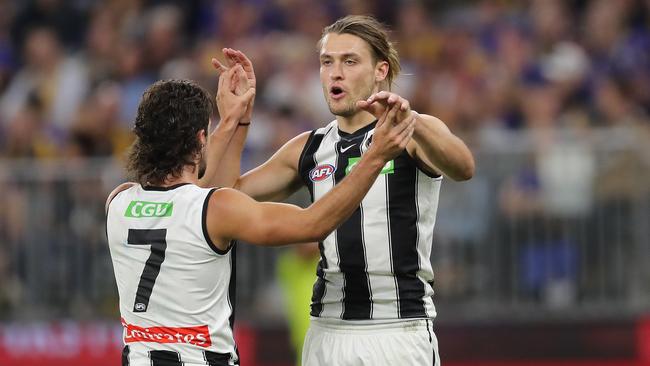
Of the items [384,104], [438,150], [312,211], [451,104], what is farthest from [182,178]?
[451,104]

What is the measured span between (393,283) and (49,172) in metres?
6.16

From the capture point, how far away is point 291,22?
43.2ft

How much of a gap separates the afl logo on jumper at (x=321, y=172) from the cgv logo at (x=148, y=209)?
100 cm

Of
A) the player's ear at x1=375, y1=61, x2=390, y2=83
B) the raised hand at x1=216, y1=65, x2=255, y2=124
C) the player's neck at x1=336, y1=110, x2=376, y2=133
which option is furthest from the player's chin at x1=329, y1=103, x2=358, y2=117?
the raised hand at x1=216, y1=65, x2=255, y2=124

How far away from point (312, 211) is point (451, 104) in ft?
21.4

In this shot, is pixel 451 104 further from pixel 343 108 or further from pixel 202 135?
pixel 202 135

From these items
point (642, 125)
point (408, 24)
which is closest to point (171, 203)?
point (642, 125)

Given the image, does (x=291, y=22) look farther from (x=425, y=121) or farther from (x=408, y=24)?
(x=425, y=121)

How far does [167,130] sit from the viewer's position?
5.34 metres

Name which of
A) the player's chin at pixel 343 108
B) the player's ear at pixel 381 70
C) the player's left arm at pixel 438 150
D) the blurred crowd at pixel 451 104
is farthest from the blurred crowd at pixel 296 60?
the player's left arm at pixel 438 150

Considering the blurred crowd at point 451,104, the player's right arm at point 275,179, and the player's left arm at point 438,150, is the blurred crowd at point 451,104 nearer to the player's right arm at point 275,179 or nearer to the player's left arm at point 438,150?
the player's right arm at point 275,179

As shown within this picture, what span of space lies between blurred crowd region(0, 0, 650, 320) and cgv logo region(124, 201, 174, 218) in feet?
17.7

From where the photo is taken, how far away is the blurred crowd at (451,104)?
1053 cm

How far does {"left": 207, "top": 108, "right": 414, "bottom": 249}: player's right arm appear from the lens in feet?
16.7
